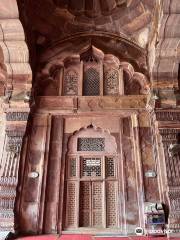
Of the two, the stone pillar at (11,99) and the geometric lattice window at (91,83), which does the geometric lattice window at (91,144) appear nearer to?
the geometric lattice window at (91,83)

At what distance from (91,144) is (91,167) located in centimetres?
58

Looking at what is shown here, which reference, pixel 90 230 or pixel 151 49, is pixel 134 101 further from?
pixel 90 230

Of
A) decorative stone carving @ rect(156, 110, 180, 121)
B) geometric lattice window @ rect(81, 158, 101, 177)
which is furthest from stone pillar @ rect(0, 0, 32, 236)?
decorative stone carving @ rect(156, 110, 180, 121)

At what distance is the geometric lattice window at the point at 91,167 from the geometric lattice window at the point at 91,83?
178 centimetres

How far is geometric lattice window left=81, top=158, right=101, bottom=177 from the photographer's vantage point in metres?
6.48

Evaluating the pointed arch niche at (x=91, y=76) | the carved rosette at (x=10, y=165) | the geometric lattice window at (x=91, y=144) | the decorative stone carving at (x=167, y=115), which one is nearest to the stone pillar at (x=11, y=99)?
the carved rosette at (x=10, y=165)

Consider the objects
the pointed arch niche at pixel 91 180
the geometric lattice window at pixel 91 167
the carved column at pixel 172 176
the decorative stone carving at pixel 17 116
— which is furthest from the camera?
the decorative stone carving at pixel 17 116

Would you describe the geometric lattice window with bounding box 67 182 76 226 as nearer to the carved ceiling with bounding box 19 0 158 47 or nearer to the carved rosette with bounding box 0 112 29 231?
the carved rosette with bounding box 0 112 29 231

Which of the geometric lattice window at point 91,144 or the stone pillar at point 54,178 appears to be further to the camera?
the geometric lattice window at point 91,144

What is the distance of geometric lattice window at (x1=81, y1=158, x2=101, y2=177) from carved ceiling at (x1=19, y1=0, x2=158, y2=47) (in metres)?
3.48

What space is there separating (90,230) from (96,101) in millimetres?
3112

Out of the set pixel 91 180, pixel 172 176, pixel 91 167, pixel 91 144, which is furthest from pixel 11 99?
pixel 172 176

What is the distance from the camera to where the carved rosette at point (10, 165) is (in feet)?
18.8

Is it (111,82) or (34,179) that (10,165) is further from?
(111,82)
